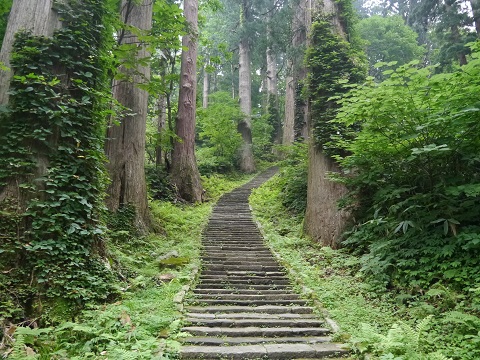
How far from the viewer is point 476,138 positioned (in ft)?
16.8

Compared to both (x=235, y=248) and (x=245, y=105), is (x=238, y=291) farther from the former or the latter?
(x=245, y=105)

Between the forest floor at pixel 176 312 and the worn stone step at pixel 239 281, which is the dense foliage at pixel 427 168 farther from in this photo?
the worn stone step at pixel 239 281

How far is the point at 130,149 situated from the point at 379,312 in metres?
7.15

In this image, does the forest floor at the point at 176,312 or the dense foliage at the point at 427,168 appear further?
the dense foliage at the point at 427,168

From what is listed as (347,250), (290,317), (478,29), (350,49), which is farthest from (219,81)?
(290,317)

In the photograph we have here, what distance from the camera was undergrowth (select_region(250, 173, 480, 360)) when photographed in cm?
386

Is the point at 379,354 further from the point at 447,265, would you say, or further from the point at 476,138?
the point at 476,138

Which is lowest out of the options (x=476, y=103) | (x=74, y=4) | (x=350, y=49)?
(x=476, y=103)

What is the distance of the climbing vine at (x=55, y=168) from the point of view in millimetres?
4629

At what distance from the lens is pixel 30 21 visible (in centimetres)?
530

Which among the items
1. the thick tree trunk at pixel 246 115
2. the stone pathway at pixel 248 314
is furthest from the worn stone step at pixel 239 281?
the thick tree trunk at pixel 246 115

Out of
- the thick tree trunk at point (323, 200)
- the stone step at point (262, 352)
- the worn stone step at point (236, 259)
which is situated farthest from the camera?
the thick tree trunk at point (323, 200)

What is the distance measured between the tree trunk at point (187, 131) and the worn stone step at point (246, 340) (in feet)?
33.0

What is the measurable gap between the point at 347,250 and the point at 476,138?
379 centimetres
